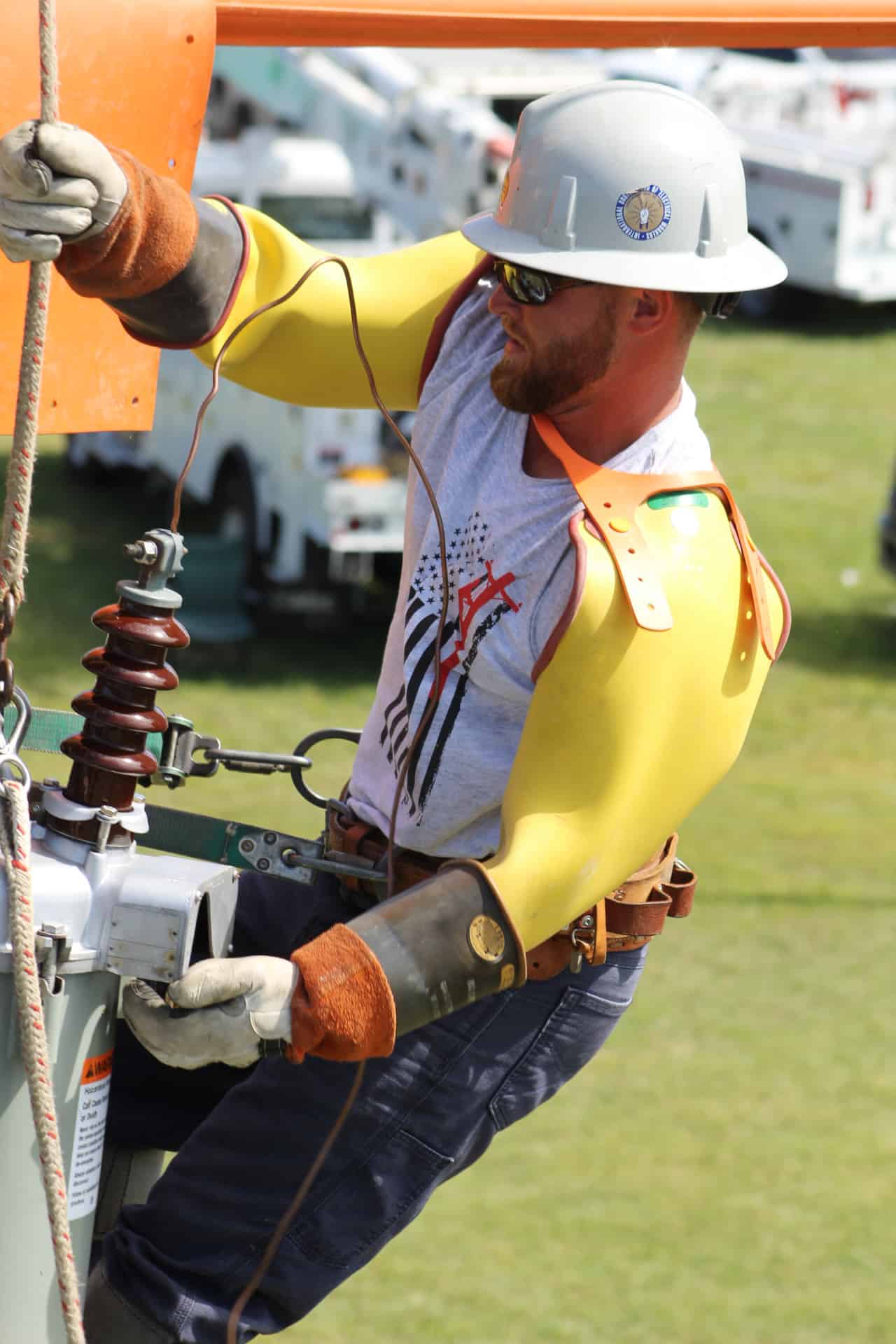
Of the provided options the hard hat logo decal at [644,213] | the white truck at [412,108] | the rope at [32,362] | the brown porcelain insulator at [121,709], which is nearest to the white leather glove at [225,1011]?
the brown porcelain insulator at [121,709]

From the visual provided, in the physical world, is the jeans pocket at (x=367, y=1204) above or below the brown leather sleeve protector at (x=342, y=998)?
below

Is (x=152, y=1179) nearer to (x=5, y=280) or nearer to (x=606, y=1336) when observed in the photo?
(x=5, y=280)

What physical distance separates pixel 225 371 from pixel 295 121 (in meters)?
8.05

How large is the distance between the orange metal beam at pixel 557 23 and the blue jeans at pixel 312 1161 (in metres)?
1.45

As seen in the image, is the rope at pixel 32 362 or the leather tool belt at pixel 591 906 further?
the leather tool belt at pixel 591 906

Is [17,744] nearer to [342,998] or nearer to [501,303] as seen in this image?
[342,998]

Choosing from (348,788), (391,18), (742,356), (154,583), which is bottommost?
(742,356)

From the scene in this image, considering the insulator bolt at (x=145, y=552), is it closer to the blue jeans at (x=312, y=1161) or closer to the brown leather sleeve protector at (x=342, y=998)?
the brown leather sleeve protector at (x=342, y=998)

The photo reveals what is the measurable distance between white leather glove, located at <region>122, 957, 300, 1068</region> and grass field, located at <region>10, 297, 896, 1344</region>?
228 centimetres

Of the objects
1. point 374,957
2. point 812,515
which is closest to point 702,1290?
point 374,957

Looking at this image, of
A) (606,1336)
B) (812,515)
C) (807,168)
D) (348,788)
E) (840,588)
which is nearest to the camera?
(348,788)

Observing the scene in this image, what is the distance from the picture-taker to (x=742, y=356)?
1469 centimetres

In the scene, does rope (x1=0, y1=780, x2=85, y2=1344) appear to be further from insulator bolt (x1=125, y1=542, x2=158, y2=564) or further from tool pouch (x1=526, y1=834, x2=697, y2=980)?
tool pouch (x1=526, y1=834, x2=697, y2=980)

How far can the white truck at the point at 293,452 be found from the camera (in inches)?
339
